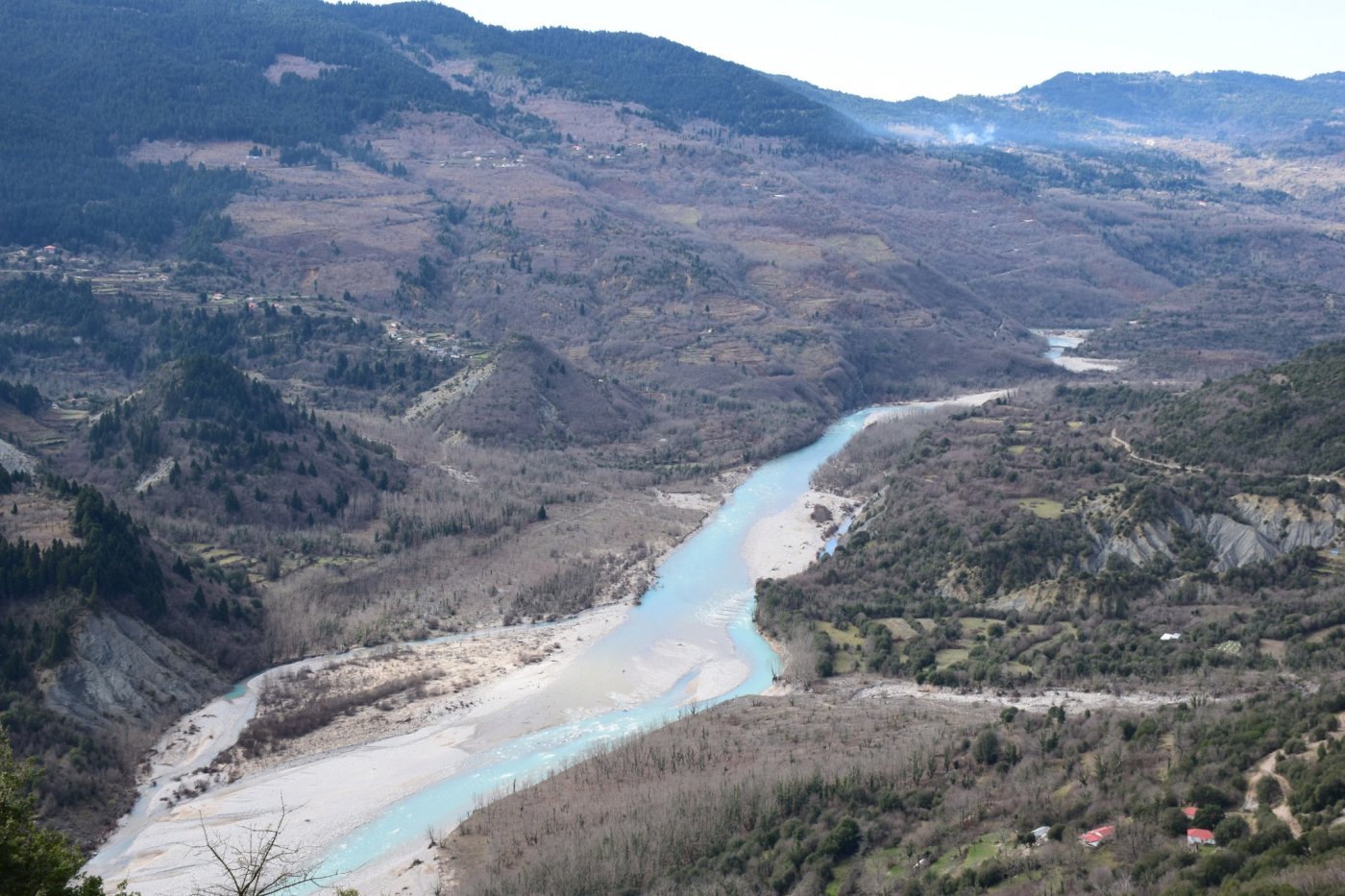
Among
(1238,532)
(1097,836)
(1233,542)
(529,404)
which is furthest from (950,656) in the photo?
(529,404)

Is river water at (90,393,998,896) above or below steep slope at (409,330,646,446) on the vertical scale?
below

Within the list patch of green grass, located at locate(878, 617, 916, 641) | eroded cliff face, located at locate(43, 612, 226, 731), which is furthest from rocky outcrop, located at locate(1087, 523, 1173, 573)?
eroded cliff face, located at locate(43, 612, 226, 731)

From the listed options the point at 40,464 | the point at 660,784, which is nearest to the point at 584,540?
the point at 40,464

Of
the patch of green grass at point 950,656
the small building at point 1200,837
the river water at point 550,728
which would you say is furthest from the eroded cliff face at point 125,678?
the small building at point 1200,837

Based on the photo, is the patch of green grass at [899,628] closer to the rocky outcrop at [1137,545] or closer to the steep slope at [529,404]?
the rocky outcrop at [1137,545]

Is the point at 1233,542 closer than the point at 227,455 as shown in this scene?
Yes

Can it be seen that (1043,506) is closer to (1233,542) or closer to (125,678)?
(1233,542)

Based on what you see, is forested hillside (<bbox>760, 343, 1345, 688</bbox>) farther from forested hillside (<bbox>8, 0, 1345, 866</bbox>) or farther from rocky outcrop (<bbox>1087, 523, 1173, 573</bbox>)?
forested hillside (<bbox>8, 0, 1345, 866</bbox>)
